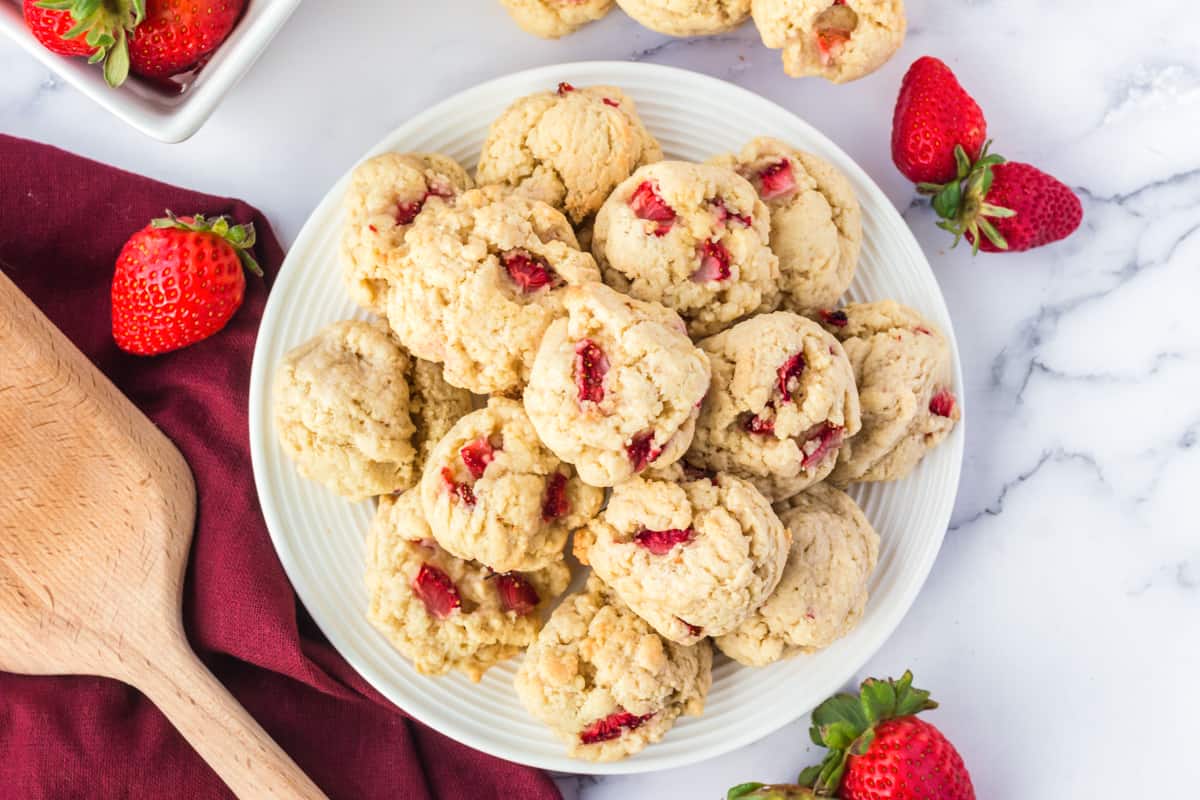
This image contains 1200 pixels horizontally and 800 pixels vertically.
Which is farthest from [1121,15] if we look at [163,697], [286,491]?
[163,697]

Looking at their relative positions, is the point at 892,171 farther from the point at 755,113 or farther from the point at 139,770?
the point at 139,770

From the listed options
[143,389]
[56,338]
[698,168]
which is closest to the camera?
[698,168]

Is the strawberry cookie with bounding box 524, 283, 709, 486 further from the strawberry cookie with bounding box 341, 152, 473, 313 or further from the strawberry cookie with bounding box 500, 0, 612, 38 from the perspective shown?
the strawberry cookie with bounding box 500, 0, 612, 38

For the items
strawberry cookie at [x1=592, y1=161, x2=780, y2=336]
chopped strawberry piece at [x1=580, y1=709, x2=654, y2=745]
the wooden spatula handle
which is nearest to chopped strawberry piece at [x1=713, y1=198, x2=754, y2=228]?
strawberry cookie at [x1=592, y1=161, x2=780, y2=336]

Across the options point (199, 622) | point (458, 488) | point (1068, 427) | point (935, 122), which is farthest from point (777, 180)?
point (199, 622)

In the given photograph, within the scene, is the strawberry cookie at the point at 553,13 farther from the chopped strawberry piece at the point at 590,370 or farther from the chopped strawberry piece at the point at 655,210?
the chopped strawberry piece at the point at 590,370

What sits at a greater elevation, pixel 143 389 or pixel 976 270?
pixel 143 389
